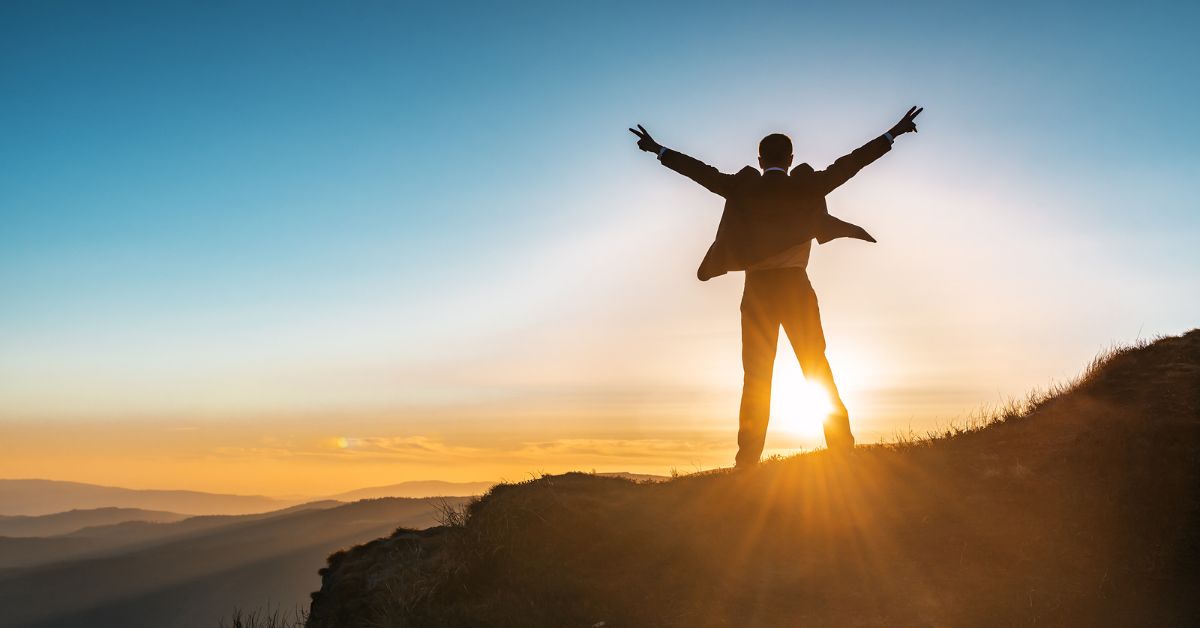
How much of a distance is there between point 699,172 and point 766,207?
2.94ft

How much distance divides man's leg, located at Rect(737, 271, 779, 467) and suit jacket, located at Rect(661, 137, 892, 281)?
1.39 feet

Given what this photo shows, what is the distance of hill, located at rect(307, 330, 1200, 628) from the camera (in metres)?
5.65

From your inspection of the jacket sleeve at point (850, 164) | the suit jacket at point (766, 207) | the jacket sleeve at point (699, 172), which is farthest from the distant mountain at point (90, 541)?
the jacket sleeve at point (850, 164)

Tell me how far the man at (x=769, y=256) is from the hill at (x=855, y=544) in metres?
0.74

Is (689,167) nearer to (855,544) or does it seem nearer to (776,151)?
(776,151)

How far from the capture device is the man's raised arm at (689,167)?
7.81 meters

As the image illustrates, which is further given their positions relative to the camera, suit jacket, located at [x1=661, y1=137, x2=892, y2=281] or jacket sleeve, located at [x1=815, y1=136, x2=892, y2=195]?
suit jacket, located at [x1=661, y1=137, x2=892, y2=281]

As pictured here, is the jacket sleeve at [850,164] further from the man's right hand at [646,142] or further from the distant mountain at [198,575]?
the distant mountain at [198,575]

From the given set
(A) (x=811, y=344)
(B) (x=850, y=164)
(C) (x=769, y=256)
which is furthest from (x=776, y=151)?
(A) (x=811, y=344)

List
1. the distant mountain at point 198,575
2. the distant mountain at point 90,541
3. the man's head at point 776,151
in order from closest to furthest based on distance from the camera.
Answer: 1. the man's head at point 776,151
2. the distant mountain at point 198,575
3. the distant mountain at point 90,541

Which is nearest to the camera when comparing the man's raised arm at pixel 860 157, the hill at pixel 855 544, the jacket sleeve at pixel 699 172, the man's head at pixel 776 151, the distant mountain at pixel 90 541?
the hill at pixel 855 544

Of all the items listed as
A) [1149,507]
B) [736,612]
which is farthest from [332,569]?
[1149,507]

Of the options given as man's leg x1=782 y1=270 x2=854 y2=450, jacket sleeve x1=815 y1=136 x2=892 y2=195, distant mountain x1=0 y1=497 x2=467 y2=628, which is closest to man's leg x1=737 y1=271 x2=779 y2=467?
man's leg x1=782 y1=270 x2=854 y2=450

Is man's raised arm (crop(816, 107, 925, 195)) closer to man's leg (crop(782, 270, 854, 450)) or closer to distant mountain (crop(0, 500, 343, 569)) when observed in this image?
man's leg (crop(782, 270, 854, 450))
